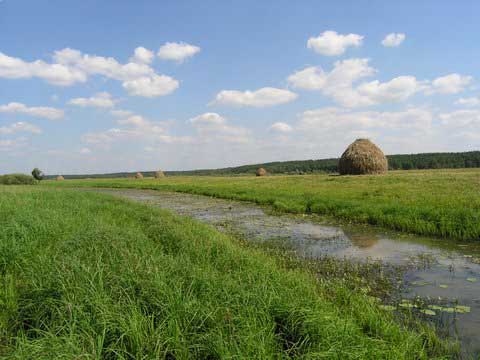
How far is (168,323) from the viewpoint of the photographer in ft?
11.3

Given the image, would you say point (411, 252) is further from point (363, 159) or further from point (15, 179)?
point (15, 179)

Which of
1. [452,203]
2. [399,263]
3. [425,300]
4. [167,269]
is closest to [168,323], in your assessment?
[167,269]

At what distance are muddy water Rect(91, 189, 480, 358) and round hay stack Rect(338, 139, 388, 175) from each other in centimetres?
1885

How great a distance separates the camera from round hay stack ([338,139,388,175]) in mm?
30109

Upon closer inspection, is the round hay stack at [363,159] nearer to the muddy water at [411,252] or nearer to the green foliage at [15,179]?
the muddy water at [411,252]

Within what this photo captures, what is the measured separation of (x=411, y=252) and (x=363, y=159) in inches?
940

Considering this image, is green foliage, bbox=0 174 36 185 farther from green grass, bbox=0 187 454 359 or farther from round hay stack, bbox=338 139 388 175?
green grass, bbox=0 187 454 359

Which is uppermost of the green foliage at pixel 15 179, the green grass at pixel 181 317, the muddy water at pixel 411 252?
the green foliage at pixel 15 179

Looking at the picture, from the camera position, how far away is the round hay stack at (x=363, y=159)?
30109mm

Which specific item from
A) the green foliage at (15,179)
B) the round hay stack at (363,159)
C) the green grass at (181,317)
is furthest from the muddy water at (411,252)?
the green foliage at (15,179)

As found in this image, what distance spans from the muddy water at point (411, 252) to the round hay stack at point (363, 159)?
18.8 m

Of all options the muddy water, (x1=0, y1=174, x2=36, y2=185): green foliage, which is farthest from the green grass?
(x1=0, y1=174, x2=36, y2=185): green foliage

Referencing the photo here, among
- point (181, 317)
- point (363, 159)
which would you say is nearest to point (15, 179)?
point (363, 159)

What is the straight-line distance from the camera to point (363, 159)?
30.2m
